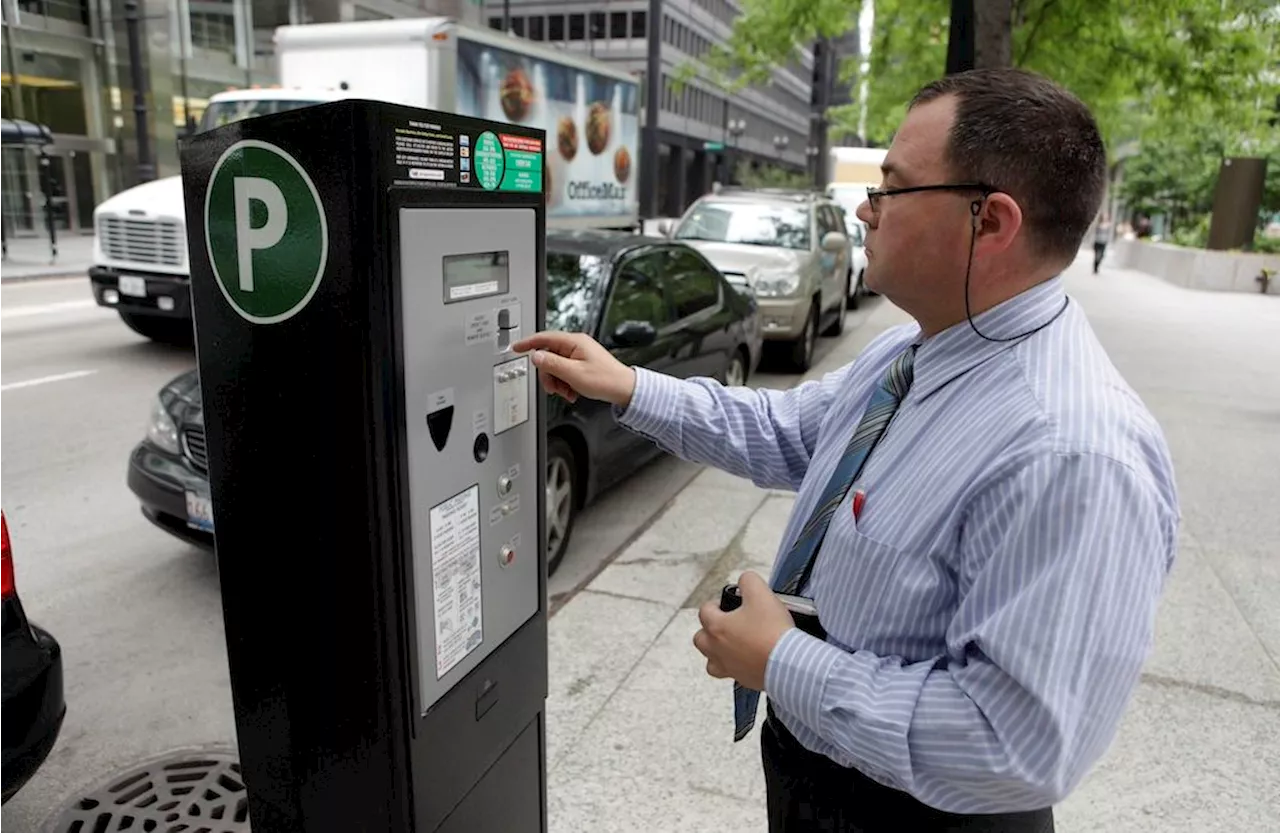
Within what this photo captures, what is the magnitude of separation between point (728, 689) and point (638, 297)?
266cm

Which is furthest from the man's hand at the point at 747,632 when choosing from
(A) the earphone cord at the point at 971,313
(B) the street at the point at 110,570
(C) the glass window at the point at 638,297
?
(C) the glass window at the point at 638,297

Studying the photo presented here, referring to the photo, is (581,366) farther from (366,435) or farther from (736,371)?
(736,371)

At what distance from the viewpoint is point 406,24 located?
10172 mm

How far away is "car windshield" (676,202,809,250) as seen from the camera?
1035 centimetres

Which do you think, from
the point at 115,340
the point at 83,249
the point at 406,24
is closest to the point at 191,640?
the point at 115,340

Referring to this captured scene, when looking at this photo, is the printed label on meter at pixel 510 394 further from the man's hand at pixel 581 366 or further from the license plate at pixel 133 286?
the license plate at pixel 133 286

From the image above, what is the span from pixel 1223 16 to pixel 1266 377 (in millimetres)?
4243

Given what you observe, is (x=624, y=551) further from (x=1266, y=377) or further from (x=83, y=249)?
(x=83, y=249)

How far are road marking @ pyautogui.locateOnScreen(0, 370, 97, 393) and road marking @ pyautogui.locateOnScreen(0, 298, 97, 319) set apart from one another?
3.57 meters

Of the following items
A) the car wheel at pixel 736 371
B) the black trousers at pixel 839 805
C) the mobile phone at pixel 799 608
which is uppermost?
the mobile phone at pixel 799 608

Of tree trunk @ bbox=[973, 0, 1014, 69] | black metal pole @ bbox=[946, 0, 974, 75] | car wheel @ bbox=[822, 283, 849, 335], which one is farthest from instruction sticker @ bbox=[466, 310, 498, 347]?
car wheel @ bbox=[822, 283, 849, 335]

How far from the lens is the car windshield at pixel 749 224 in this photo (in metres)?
Answer: 10.4

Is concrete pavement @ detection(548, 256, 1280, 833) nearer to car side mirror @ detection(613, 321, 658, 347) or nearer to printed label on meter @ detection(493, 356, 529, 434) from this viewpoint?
car side mirror @ detection(613, 321, 658, 347)

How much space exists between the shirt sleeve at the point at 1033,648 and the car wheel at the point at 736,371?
583 cm
